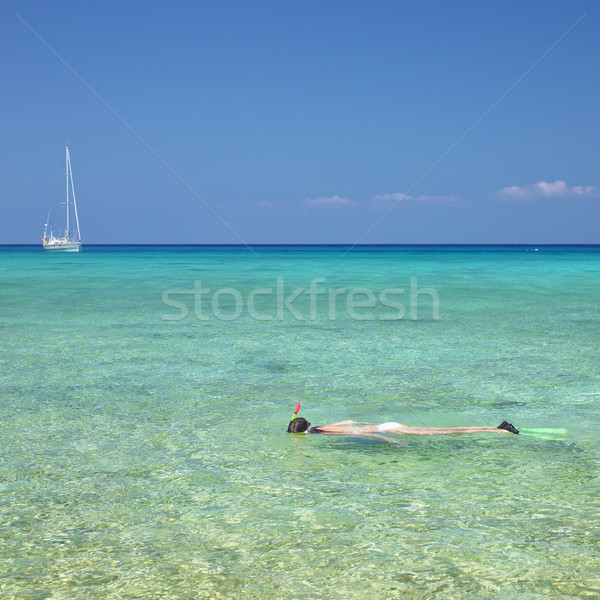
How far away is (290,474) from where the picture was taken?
557 centimetres

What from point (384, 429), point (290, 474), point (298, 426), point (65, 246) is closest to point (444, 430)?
point (384, 429)

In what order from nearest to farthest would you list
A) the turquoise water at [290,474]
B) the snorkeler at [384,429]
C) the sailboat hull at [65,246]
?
1. the turquoise water at [290,474]
2. the snorkeler at [384,429]
3. the sailboat hull at [65,246]

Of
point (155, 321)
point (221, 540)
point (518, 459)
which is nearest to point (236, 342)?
point (155, 321)

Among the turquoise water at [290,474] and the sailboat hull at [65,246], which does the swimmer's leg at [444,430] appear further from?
the sailboat hull at [65,246]

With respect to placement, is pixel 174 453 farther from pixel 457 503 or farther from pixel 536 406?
pixel 536 406

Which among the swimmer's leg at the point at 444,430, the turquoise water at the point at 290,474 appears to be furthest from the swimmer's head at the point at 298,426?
the swimmer's leg at the point at 444,430

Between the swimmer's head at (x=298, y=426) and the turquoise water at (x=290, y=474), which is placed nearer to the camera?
the turquoise water at (x=290, y=474)

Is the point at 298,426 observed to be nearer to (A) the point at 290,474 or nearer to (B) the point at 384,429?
Answer: (B) the point at 384,429

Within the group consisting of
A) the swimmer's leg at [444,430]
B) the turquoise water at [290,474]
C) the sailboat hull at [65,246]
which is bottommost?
the turquoise water at [290,474]

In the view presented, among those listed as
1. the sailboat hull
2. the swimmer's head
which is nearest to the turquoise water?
the swimmer's head

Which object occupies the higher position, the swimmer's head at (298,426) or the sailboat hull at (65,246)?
the sailboat hull at (65,246)

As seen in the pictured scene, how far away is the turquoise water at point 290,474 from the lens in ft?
12.7

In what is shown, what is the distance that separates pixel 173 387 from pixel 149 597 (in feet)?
18.1

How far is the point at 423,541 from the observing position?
425 centimetres
